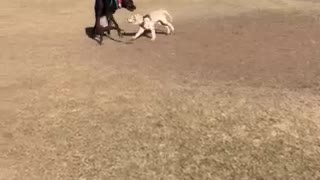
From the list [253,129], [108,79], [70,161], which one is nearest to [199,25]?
[108,79]

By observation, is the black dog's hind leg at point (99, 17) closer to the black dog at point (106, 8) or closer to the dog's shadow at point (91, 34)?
the black dog at point (106, 8)

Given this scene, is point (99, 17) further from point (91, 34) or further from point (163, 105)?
point (163, 105)

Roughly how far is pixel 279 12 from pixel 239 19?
→ 5.22 ft

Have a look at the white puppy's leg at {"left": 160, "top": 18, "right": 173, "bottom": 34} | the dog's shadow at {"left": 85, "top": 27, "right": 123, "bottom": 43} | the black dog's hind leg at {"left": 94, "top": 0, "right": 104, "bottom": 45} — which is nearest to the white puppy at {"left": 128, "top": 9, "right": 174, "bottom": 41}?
the white puppy's leg at {"left": 160, "top": 18, "right": 173, "bottom": 34}

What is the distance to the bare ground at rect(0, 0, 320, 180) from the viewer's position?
6.71 m

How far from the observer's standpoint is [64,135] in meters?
7.51

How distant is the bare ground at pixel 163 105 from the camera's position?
6.71 metres

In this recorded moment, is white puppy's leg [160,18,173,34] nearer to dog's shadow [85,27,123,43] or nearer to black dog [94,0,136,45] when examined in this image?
black dog [94,0,136,45]

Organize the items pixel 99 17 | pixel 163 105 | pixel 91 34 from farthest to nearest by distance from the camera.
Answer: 1. pixel 91 34
2. pixel 99 17
3. pixel 163 105

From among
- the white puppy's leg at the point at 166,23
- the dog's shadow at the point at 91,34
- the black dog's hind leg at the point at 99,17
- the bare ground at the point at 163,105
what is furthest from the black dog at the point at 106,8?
the white puppy's leg at the point at 166,23

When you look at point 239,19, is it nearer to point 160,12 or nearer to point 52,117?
point 160,12

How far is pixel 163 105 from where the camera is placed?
8352 millimetres

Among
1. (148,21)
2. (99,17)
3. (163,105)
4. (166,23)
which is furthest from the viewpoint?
(166,23)

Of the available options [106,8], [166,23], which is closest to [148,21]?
[166,23]
